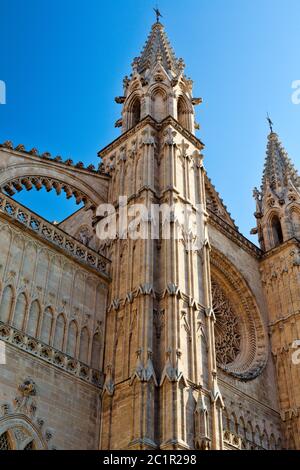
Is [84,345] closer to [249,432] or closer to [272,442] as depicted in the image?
[249,432]

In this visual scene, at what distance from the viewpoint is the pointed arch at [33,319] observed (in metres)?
16.0

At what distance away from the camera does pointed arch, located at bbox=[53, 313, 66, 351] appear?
16.5 m

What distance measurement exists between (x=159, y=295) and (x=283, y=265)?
941 centimetres

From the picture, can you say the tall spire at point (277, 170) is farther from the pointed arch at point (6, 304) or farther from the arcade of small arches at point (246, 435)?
the pointed arch at point (6, 304)

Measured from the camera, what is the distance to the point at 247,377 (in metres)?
21.9

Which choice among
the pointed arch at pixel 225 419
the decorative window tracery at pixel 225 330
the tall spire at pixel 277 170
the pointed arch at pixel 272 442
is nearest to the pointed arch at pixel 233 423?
the pointed arch at pixel 225 419

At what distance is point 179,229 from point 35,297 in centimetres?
490

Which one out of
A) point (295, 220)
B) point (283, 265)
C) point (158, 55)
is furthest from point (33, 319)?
point (295, 220)

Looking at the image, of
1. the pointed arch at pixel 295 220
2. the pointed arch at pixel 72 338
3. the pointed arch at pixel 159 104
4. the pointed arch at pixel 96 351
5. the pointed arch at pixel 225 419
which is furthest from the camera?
the pointed arch at pixel 295 220

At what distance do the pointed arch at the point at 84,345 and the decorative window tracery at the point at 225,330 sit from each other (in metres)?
6.12

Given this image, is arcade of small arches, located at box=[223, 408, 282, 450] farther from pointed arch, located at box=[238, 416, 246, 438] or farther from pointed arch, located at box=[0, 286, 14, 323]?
pointed arch, located at box=[0, 286, 14, 323]

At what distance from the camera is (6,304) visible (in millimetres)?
15750
